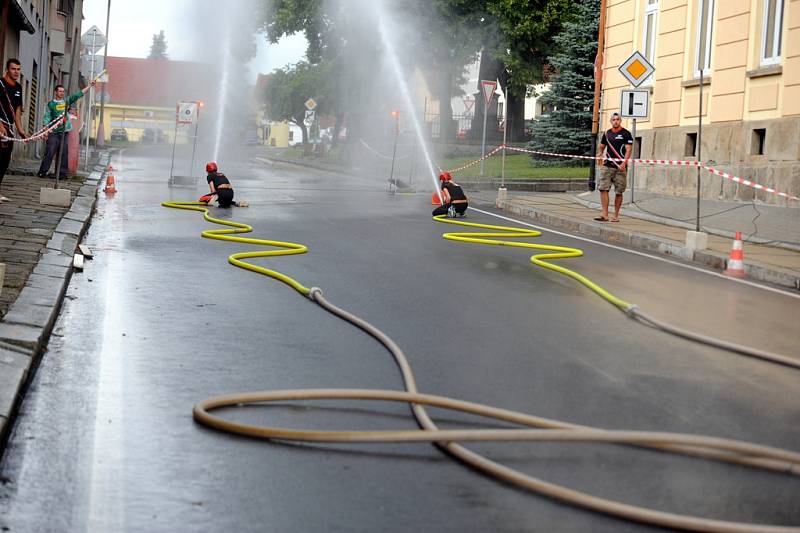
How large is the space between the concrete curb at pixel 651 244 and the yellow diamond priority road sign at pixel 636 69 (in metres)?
3.01

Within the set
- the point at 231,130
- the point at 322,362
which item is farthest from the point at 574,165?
the point at 231,130

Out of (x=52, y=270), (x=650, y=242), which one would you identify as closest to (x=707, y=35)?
(x=650, y=242)

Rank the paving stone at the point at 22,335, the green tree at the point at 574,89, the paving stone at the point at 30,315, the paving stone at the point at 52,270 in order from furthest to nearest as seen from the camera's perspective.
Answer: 1. the green tree at the point at 574,89
2. the paving stone at the point at 52,270
3. the paving stone at the point at 30,315
4. the paving stone at the point at 22,335

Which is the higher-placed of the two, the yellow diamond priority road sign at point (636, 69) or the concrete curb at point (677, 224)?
the yellow diamond priority road sign at point (636, 69)

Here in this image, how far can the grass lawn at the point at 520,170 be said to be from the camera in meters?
32.0

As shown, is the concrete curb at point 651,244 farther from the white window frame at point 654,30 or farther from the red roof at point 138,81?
the red roof at point 138,81

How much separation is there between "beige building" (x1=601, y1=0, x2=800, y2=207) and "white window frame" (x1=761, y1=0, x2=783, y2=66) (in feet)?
0.06

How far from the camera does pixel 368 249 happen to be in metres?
12.9

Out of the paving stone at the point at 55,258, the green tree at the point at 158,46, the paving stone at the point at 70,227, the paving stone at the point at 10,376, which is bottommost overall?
the paving stone at the point at 10,376

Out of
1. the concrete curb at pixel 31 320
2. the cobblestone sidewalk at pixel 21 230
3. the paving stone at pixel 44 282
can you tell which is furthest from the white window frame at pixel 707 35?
the paving stone at pixel 44 282

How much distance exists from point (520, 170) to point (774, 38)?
1571cm

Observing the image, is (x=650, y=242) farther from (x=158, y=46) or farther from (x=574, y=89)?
(x=158, y=46)

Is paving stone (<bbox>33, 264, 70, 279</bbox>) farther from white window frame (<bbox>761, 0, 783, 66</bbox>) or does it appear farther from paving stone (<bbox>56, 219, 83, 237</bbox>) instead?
white window frame (<bbox>761, 0, 783, 66</bbox>)

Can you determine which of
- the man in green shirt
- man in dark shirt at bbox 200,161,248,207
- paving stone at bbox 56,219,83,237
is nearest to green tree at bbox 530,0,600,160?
the man in green shirt
